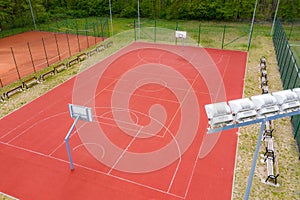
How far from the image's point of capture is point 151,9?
151ft

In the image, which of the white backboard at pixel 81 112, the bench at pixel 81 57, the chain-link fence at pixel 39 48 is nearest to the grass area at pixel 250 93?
the bench at pixel 81 57

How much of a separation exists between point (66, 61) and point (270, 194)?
61.8 feet

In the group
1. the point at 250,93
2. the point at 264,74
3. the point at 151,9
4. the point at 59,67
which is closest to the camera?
the point at 250,93

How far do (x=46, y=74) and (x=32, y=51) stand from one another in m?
8.36

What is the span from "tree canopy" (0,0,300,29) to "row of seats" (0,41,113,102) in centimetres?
1844

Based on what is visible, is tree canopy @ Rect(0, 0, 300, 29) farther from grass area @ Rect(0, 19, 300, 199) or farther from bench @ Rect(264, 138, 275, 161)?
Answer: bench @ Rect(264, 138, 275, 161)

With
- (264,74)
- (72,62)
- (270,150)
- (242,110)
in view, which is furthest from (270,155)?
(72,62)

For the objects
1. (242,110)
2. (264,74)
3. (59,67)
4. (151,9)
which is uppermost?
(242,110)

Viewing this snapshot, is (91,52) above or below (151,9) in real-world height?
below

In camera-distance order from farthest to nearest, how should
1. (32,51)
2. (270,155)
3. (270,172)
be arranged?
(32,51)
(270,155)
(270,172)

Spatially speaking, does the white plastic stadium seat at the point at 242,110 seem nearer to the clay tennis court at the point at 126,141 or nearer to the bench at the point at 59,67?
the clay tennis court at the point at 126,141

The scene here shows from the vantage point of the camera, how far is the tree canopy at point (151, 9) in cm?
3684

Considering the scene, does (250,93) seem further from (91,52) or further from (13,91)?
(13,91)

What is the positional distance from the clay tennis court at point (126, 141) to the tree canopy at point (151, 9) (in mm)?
24408
